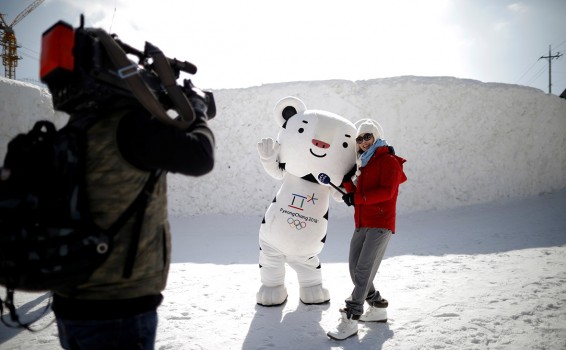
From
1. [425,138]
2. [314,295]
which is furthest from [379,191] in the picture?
[425,138]

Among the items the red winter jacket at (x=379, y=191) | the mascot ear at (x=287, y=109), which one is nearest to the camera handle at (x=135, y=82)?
the red winter jacket at (x=379, y=191)

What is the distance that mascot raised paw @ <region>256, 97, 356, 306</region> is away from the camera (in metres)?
2.68

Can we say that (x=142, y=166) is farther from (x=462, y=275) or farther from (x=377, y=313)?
(x=462, y=275)

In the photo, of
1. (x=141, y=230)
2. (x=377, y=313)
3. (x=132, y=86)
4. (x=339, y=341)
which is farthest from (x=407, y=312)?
(x=132, y=86)

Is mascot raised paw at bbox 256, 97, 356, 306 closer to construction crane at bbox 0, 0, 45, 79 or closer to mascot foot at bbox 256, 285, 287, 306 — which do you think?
mascot foot at bbox 256, 285, 287, 306

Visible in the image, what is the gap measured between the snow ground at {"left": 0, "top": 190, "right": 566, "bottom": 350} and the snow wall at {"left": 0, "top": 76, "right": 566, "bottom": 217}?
177 cm

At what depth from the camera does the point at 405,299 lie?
2852mm

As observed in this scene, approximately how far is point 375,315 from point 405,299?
515 millimetres

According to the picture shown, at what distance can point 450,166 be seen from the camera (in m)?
6.86

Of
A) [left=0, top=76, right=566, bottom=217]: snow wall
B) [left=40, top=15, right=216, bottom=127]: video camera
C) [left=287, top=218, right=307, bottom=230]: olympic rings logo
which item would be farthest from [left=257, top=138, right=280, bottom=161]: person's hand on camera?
[left=0, top=76, right=566, bottom=217]: snow wall

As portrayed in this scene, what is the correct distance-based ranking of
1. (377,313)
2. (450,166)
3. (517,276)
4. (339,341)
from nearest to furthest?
1. (339,341)
2. (377,313)
3. (517,276)
4. (450,166)

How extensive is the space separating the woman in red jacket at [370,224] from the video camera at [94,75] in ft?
5.16

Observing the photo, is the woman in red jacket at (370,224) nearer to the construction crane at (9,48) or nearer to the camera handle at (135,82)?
the camera handle at (135,82)

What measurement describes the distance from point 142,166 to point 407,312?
7.84ft
